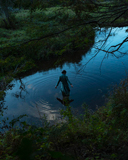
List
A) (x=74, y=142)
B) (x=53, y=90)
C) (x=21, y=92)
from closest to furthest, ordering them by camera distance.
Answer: (x=74, y=142) → (x=53, y=90) → (x=21, y=92)

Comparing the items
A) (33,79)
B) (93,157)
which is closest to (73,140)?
(93,157)

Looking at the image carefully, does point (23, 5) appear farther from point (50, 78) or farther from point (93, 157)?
point (50, 78)

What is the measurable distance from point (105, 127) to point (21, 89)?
23.6 feet

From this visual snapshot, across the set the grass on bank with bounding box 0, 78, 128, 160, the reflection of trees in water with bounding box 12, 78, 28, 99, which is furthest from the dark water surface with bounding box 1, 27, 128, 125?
the grass on bank with bounding box 0, 78, 128, 160

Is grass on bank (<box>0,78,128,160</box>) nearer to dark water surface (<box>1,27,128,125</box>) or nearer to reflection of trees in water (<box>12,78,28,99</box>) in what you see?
Result: dark water surface (<box>1,27,128,125</box>)

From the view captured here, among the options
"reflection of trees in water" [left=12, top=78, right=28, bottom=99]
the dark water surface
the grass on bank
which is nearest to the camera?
the grass on bank

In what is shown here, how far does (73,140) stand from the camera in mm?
3668

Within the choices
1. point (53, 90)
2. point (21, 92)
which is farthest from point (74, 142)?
point (21, 92)

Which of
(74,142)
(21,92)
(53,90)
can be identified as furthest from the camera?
(21,92)

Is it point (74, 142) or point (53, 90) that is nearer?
point (74, 142)

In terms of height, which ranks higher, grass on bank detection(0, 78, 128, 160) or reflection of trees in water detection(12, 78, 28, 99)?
reflection of trees in water detection(12, 78, 28, 99)

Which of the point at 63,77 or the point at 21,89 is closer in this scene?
the point at 63,77

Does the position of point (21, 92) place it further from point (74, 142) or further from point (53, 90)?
point (74, 142)

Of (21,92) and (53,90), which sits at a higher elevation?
(21,92)
